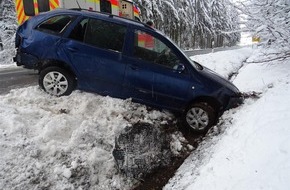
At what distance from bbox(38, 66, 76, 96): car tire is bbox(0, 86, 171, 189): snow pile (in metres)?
0.15

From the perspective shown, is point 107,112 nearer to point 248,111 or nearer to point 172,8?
point 248,111

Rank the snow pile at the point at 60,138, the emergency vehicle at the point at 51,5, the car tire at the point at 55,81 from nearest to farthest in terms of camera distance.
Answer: the snow pile at the point at 60,138, the car tire at the point at 55,81, the emergency vehicle at the point at 51,5

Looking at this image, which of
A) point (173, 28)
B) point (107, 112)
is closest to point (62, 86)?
point (107, 112)

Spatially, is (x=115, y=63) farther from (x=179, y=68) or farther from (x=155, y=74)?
A: (x=179, y=68)

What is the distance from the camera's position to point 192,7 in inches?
1630

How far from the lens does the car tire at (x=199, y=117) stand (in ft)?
19.0

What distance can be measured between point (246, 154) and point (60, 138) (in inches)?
111

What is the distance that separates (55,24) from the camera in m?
5.78

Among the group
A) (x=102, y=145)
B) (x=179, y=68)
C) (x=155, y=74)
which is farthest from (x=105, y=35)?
(x=102, y=145)

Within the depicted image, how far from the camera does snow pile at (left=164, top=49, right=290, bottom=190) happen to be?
3271 millimetres

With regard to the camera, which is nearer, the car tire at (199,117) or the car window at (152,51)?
the car window at (152,51)

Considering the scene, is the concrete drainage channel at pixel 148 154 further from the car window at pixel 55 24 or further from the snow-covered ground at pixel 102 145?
the car window at pixel 55 24

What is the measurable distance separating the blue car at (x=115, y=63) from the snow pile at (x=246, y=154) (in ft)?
2.65

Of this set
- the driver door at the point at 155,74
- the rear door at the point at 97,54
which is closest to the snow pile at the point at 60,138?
the rear door at the point at 97,54
